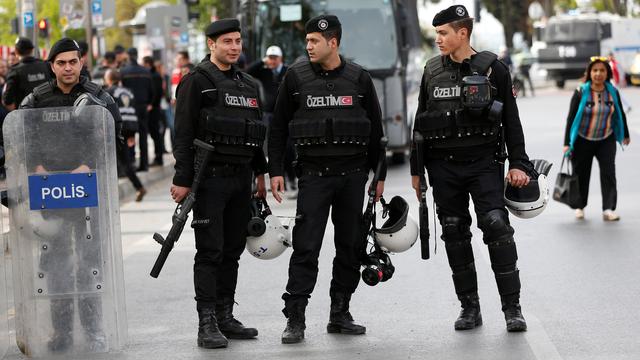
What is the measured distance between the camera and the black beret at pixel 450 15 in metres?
7.79

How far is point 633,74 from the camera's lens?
4678 cm

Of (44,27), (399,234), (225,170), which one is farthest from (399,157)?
(225,170)

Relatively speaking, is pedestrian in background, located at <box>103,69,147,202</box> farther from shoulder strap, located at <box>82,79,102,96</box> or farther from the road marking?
the road marking

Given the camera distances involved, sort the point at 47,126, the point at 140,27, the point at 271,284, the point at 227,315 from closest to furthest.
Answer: the point at 47,126 < the point at 227,315 < the point at 271,284 < the point at 140,27

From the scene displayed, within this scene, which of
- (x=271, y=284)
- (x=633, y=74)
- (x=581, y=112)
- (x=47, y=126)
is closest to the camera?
(x=47, y=126)

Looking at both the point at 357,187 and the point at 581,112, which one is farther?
the point at 581,112

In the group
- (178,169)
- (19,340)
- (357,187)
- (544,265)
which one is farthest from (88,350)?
(544,265)

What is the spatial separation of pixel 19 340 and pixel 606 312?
11.6 feet

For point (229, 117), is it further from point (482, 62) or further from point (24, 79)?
point (24, 79)

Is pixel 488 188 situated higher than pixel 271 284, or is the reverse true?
pixel 488 188

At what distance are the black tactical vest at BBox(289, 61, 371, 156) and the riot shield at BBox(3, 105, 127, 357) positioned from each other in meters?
1.06

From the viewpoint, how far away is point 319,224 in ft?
25.6

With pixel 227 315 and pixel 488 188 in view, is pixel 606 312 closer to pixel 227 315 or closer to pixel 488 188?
pixel 488 188

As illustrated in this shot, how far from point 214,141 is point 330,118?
65 cm
